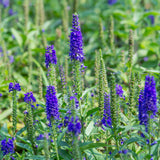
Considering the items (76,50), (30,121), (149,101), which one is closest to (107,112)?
(149,101)

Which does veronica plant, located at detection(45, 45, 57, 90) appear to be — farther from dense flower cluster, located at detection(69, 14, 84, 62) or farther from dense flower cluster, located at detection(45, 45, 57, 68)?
dense flower cluster, located at detection(69, 14, 84, 62)

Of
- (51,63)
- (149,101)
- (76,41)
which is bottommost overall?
(149,101)

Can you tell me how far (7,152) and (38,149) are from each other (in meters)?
0.39

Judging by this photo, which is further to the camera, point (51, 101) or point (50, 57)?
point (50, 57)

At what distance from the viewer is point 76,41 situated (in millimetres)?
3328

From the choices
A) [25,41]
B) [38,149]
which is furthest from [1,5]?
[38,149]

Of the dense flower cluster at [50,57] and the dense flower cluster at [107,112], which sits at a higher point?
the dense flower cluster at [50,57]

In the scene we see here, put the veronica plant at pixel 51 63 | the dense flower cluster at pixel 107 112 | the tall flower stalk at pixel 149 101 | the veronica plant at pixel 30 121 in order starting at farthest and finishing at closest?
the veronica plant at pixel 51 63
the veronica plant at pixel 30 121
the dense flower cluster at pixel 107 112
the tall flower stalk at pixel 149 101

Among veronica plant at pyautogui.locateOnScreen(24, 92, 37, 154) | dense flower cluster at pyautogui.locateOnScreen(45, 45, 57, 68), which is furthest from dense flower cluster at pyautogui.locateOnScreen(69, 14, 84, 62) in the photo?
veronica plant at pyautogui.locateOnScreen(24, 92, 37, 154)

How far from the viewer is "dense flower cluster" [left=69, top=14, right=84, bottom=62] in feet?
10.8

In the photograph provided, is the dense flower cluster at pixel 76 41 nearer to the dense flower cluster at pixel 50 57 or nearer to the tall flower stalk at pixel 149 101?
the dense flower cluster at pixel 50 57

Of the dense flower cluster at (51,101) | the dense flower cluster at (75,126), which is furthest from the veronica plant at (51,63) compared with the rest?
the dense flower cluster at (75,126)

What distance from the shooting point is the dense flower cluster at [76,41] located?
10.8 feet

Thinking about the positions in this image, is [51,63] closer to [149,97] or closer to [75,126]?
[75,126]
